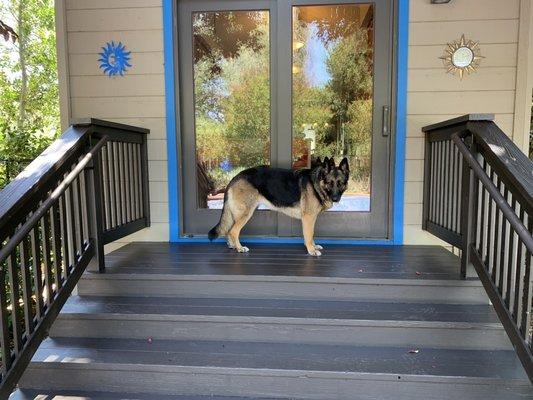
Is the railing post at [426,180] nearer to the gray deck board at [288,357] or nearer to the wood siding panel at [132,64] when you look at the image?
the gray deck board at [288,357]

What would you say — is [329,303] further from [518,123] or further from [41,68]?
[41,68]

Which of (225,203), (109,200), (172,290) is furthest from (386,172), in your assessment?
(109,200)

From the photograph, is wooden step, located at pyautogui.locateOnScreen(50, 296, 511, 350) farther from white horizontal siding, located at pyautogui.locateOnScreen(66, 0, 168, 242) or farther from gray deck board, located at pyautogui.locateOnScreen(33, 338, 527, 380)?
white horizontal siding, located at pyautogui.locateOnScreen(66, 0, 168, 242)

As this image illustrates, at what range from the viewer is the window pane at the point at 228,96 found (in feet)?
11.2

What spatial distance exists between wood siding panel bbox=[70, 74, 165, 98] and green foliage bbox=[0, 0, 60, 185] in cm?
Result: 865

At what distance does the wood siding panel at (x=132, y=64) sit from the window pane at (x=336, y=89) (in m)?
1.22

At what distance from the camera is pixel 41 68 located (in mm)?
12695

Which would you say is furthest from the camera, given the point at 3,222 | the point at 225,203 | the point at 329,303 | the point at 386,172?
the point at 386,172

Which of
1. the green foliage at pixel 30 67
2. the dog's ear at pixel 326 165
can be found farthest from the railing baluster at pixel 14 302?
the green foliage at pixel 30 67

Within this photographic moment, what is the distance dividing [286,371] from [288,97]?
7.56ft

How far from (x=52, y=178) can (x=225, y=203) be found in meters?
1.36

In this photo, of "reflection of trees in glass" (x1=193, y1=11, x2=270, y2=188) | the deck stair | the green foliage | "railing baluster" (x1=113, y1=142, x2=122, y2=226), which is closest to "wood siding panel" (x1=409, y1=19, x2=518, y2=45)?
"reflection of trees in glass" (x1=193, y1=11, x2=270, y2=188)

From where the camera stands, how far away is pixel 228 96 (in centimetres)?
353

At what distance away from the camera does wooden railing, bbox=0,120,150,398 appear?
173cm
